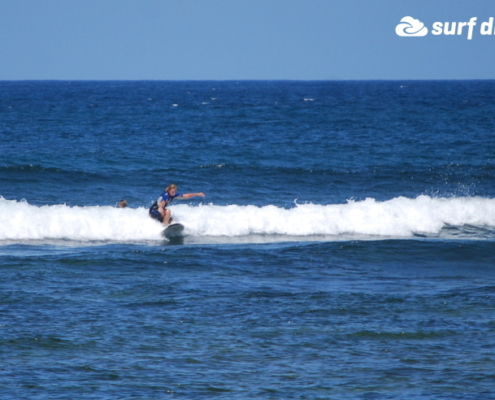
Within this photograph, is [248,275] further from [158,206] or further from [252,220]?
[252,220]

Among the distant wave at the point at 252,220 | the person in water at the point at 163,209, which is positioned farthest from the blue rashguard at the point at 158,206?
the distant wave at the point at 252,220

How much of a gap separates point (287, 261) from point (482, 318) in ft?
16.8

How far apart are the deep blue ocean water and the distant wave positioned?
6 cm

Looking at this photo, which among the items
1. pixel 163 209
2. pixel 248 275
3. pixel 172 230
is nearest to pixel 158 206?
pixel 163 209

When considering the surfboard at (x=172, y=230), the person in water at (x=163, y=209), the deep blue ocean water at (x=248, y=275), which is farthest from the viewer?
the surfboard at (x=172, y=230)

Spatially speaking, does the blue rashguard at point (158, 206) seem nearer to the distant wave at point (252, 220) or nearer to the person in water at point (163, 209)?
the person in water at point (163, 209)

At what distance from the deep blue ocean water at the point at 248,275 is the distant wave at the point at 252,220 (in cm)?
6

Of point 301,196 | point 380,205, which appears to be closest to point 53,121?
point 301,196

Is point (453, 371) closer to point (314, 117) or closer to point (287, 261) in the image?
point (287, 261)

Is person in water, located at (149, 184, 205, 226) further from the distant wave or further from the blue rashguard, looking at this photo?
the distant wave

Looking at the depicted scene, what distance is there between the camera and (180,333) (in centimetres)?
1124

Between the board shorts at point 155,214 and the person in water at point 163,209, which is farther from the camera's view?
the board shorts at point 155,214

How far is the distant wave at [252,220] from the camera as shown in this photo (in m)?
19.9

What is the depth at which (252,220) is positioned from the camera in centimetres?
2133
